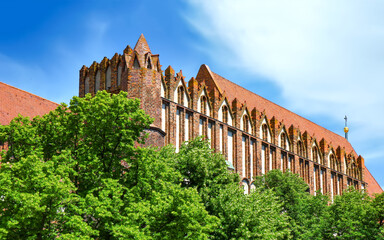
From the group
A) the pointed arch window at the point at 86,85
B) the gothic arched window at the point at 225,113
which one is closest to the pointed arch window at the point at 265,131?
the gothic arched window at the point at 225,113

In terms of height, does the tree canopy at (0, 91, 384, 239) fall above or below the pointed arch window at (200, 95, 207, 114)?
below

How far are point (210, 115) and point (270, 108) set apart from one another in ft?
45.6

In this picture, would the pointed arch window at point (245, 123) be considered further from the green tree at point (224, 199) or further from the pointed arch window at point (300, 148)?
the green tree at point (224, 199)

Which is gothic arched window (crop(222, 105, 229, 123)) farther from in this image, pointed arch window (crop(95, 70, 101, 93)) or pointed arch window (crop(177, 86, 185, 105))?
pointed arch window (crop(95, 70, 101, 93))

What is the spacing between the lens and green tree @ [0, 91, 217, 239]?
17.0m

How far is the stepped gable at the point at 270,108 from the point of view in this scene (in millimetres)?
42128

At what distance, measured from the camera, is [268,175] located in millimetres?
34656

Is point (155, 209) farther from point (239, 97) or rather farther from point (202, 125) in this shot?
point (239, 97)

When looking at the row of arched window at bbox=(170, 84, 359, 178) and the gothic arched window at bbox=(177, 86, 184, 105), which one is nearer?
the gothic arched window at bbox=(177, 86, 184, 105)

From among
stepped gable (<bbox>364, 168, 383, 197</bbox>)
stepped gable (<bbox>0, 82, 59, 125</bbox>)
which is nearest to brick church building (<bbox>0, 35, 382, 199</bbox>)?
stepped gable (<bbox>0, 82, 59, 125</bbox>)

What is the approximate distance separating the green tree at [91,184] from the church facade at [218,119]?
289 inches

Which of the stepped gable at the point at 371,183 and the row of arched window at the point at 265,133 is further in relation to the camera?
the stepped gable at the point at 371,183

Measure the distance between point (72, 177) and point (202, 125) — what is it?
1551cm

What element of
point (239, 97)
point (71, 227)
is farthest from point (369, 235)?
point (71, 227)
